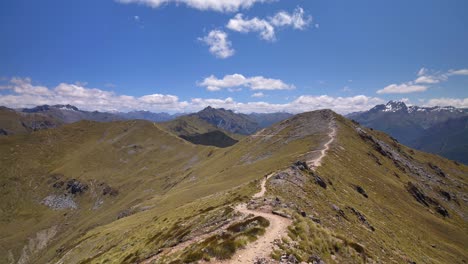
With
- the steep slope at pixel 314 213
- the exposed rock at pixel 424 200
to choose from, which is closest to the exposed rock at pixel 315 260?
the steep slope at pixel 314 213

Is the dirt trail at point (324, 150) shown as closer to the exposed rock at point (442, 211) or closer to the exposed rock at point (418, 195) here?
the exposed rock at point (418, 195)

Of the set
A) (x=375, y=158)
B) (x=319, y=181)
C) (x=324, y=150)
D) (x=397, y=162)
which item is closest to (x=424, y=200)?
(x=375, y=158)

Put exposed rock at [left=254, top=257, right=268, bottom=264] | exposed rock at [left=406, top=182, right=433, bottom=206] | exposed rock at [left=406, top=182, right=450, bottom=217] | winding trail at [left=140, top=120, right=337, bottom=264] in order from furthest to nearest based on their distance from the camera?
exposed rock at [left=406, top=182, right=450, bottom=217] → exposed rock at [left=406, top=182, right=433, bottom=206] → winding trail at [left=140, top=120, right=337, bottom=264] → exposed rock at [left=254, top=257, right=268, bottom=264]

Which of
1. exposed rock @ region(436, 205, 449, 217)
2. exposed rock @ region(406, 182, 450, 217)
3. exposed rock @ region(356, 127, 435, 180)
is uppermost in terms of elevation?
exposed rock @ region(356, 127, 435, 180)

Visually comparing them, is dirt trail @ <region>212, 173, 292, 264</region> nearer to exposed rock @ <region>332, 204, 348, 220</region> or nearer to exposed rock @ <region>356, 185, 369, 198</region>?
exposed rock @ <region>332, 204, 348, 220</region>

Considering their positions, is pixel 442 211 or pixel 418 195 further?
pixel 442 211

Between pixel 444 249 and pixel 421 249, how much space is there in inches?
629

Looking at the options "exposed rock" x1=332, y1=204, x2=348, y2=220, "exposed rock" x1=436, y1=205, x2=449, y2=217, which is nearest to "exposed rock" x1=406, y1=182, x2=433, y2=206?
"exposed rock" x1=436, y1=205, x2=449, y2=217

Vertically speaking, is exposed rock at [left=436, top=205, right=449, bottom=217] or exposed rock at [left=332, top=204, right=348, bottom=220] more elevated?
exposed rock at [left=332, top=204, right=348, bottom=220]

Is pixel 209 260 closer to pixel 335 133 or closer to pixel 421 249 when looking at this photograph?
pixel 421 249

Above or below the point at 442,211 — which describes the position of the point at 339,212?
above

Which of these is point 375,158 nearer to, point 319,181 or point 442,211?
point 442,211

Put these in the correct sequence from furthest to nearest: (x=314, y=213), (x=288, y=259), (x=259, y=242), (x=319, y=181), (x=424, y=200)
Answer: (x=424, y=200), (x=319, y=181), (x=314, y=213), (x=259, y=242), (x=288, y=259)

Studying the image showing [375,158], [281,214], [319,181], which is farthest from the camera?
[375,158]
